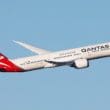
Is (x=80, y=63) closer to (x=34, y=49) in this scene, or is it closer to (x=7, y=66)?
(x=34, y=49)

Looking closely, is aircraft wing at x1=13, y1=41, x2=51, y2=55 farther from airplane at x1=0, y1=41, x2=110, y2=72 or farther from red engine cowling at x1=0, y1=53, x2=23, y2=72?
red engine cowling at x1=0, y1=53, x2=23, y2=72

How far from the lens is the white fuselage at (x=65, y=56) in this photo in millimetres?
116562

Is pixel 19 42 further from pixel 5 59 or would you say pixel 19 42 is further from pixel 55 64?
pixel 55 64

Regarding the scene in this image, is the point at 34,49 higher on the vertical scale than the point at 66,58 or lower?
higher

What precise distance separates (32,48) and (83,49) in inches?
601

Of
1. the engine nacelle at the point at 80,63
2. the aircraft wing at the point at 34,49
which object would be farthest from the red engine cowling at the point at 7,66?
the engine nacelle at the point at 80,63

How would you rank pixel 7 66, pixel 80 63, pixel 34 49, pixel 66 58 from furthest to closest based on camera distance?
pixel 34 49, pixel 7 66, pixel 66 58, pixel 80 63

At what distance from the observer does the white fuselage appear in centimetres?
11656

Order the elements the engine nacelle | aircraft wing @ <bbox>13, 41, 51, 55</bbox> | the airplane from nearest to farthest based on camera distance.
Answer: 1. the engine nacelle
2. the airplane
3. aircraft wing @ <bbox>13, 41, 51, 55</bbox>

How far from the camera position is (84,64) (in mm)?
114188

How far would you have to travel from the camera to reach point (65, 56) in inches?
4624

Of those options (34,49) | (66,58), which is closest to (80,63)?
(66,58)

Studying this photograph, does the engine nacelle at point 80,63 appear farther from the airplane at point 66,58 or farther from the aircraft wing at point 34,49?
the aircraft wing at point 34,49

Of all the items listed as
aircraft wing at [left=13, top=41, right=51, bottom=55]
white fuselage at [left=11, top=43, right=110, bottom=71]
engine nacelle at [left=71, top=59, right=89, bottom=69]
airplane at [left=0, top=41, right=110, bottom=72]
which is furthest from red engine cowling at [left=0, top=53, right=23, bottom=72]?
engine nacelle at [left=71, top=59, right=89, bottom=69]
